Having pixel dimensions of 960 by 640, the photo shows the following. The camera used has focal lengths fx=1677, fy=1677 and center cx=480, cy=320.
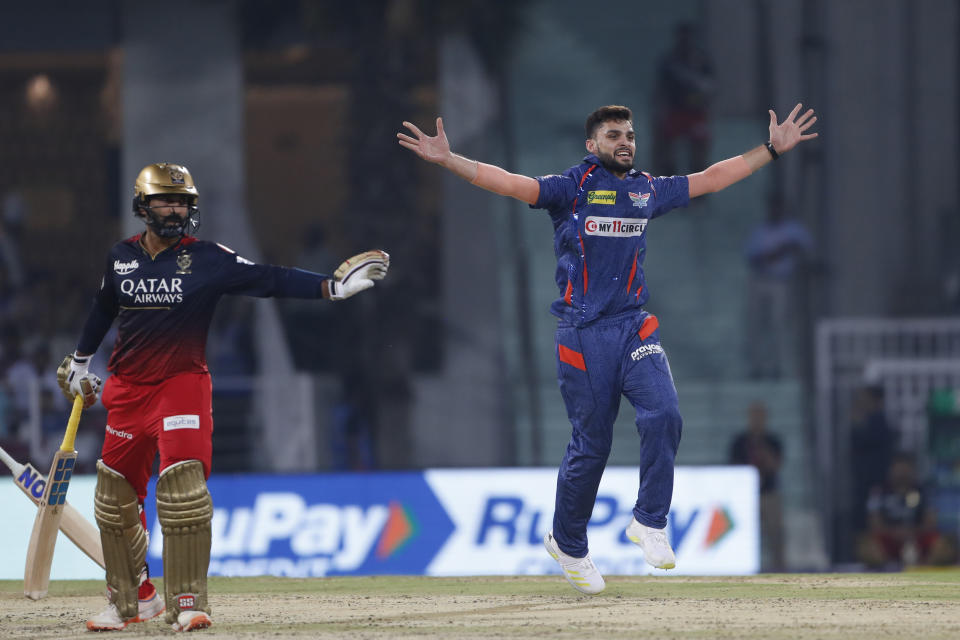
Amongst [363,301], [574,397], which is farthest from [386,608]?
[363,301]

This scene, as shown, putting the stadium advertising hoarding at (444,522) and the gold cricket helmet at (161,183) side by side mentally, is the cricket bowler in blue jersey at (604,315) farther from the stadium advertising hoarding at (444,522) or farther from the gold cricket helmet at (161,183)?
the stadium advertising hoarding at (444,522)

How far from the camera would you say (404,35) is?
17500 mm

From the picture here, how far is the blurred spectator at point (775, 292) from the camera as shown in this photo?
56.2 feet

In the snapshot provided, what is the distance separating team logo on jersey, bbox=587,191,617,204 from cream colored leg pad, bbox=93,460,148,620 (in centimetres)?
237

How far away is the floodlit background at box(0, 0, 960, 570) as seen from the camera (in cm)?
1608

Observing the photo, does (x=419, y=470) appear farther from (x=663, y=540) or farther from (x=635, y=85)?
(x=635, y=85)

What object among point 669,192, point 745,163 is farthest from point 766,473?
point 669,192

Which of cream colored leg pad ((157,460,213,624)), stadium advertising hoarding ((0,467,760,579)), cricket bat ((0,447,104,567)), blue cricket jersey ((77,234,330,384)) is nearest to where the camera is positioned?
cream colored leg pad ((157,460,213,624))

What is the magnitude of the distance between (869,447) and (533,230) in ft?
15.6

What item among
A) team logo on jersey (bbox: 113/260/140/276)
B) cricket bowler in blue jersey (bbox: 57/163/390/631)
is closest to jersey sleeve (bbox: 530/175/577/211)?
cricket bowler in blue jersey (bbox: 57/163/390/631)

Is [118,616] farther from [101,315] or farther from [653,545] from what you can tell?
[653,545]

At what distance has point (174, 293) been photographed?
687 cm

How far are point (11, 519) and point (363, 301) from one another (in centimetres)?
615

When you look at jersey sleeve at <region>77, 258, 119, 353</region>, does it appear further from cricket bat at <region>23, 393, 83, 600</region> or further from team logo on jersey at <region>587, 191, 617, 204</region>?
team logo on jersey at <region>587, 191, 617, 204</region>
